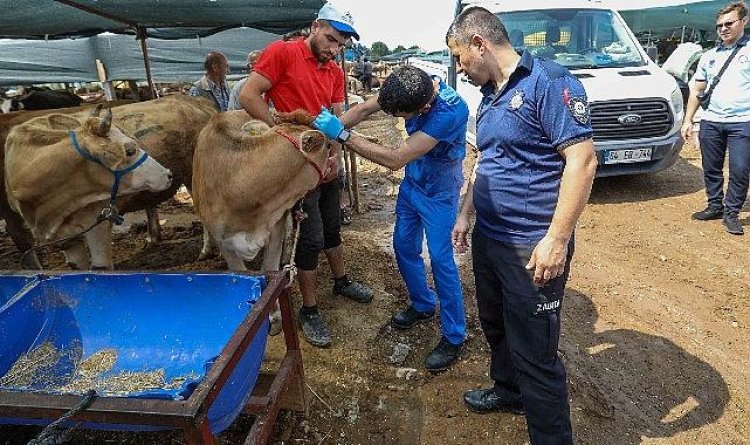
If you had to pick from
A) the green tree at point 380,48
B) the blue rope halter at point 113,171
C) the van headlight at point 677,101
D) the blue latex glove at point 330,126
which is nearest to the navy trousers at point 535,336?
the blue latex glove at point 330,126

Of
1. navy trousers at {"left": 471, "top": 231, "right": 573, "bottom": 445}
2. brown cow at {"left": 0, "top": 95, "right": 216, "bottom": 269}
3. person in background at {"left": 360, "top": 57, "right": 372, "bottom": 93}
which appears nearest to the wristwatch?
navy trousers at {"left": 471, "top": 231, "right": 573, "bottom": 445}

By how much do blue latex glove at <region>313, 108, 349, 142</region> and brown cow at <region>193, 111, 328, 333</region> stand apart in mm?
199

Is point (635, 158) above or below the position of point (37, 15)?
below

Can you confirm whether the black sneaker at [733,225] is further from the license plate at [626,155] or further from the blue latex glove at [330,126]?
the blue latex glove at [330,126]

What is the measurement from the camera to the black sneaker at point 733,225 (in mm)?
5004

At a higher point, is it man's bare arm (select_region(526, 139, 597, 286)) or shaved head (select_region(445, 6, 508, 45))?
shaved head (select_region(445, 6, 508, 45))

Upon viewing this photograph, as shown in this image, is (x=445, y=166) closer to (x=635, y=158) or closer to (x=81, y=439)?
(x=81, y=439)

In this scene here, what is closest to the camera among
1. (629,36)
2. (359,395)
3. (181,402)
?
(181,402)

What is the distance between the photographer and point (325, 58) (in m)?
3.44

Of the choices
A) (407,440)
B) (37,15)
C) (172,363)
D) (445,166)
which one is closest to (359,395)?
(407,440)

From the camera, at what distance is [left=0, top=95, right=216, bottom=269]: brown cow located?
431 cm

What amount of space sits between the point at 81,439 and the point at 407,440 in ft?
5.68

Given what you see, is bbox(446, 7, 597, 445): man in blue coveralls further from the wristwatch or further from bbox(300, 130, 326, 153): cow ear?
bbox(300, 130, 326, 153): cow ear

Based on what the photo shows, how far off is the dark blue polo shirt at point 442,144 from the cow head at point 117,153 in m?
1.75
